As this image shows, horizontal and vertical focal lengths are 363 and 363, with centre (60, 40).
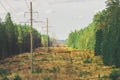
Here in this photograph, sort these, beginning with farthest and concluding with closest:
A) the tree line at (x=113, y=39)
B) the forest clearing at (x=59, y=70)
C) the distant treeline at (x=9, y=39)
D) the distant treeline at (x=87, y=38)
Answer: the distant treeline at (x=87, y=38), the distant treeline at (x=9, y=39), the tree line at (x=113, y=39), the forest clearing at (x=59, y=70)

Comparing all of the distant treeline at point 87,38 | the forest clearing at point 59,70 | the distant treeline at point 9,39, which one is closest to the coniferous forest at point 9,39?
the distant treeline at point 9,39

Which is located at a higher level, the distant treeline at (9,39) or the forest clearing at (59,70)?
the distant treeline at (9,39)

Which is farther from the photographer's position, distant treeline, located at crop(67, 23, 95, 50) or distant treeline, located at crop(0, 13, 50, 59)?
distant treeline, located at crop(67, 23, 95, 50)

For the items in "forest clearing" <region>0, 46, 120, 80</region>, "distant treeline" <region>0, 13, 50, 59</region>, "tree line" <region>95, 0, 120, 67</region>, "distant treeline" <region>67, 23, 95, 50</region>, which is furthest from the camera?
"distant treeline" <region>67, 23, 95, 50</region>

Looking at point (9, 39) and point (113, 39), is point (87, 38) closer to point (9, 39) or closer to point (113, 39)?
point (9, 39)

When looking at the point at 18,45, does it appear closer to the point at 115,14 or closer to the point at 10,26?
the point at 10,26

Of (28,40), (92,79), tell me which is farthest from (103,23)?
(28,40)

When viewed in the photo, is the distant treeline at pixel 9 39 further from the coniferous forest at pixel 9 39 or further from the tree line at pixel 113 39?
the tree line at pixel 113 39

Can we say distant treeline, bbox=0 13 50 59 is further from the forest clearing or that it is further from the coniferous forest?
the forest clearing

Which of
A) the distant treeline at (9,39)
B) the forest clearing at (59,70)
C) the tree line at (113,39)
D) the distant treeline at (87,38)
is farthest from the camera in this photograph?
the distant treeline at (87,38)

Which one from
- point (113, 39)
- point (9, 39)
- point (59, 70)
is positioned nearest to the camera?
point (59, 70)

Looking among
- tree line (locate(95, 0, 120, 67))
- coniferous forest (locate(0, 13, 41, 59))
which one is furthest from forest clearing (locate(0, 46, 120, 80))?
coniferous forest (locate(0, 13, 41, 59))

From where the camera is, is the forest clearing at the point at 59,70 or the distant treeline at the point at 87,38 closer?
the forest clearing at the point at 59,70

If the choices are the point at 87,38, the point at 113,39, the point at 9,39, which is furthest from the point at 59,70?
the point at 87,38
